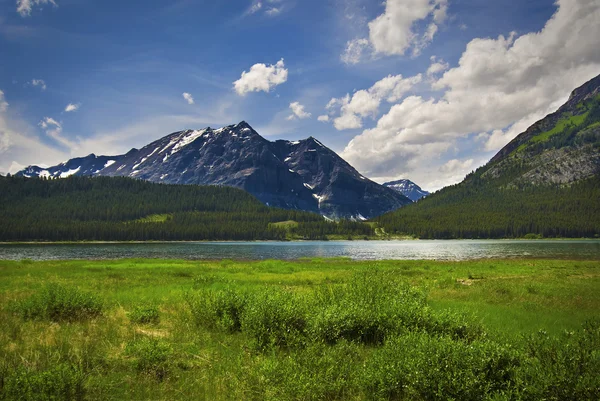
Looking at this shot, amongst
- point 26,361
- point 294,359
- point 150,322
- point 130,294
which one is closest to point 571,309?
point 294,359

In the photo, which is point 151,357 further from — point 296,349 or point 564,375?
point 564,375

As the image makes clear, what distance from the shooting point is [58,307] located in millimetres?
16547

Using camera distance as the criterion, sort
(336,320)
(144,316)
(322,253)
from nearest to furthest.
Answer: (336,320) → (144,316) → (322,253)

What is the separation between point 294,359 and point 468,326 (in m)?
7.01

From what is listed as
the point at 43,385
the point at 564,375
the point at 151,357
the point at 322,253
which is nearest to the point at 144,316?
the point at 151,357

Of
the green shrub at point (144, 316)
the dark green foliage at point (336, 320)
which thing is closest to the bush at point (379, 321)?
the dark green foliage at point (336, 320)

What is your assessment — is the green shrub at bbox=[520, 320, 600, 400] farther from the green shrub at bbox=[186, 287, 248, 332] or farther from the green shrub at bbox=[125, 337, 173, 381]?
the green shrub at bbox=[186, 287, 248, 332]

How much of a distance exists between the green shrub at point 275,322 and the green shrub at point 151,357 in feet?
9.52

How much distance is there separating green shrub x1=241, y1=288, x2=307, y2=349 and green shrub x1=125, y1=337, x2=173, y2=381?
2901 millimetres

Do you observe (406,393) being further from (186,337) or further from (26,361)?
(26,361)

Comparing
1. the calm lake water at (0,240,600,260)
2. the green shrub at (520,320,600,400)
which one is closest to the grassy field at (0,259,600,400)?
the green shrub at (520,320,600,400)


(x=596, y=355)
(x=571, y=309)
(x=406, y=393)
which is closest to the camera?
(x=596, y=355)

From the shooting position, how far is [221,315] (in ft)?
51.8

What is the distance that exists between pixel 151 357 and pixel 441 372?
8108mm
